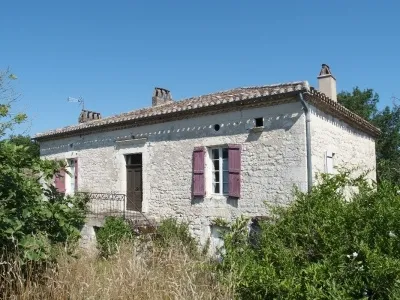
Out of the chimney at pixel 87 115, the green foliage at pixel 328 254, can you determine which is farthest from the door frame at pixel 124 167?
the green foliage at pixel 328 254

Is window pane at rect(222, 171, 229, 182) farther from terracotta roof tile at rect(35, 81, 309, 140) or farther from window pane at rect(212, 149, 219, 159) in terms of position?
terracotta roof tile at rect(35, 81, 309, 140)

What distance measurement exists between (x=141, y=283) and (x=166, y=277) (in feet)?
1.29

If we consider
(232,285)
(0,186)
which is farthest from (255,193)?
(0,186)

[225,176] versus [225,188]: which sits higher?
[225,176]

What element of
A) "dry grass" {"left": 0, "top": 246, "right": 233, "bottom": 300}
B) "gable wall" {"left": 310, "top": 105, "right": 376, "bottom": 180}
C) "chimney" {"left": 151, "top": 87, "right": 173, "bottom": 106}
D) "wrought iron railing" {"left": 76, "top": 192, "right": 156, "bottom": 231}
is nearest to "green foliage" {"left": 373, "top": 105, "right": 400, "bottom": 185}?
"gable wall" {"left": 310, "top": 105, "right": 376, "bottom": 180}

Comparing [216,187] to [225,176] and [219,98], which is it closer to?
[225,176]

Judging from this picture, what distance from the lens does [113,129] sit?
12570 millimetres

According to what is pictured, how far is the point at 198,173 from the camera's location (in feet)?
32.6

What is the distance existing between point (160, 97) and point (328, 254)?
1142 centimetres

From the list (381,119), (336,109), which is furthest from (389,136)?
(336,109)

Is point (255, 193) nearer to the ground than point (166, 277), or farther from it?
farther from it

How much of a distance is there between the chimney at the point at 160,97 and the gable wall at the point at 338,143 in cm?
719

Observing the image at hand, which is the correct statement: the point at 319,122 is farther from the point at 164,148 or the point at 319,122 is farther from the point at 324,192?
the point at 164,148

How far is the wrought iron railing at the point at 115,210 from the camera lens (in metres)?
10.4
